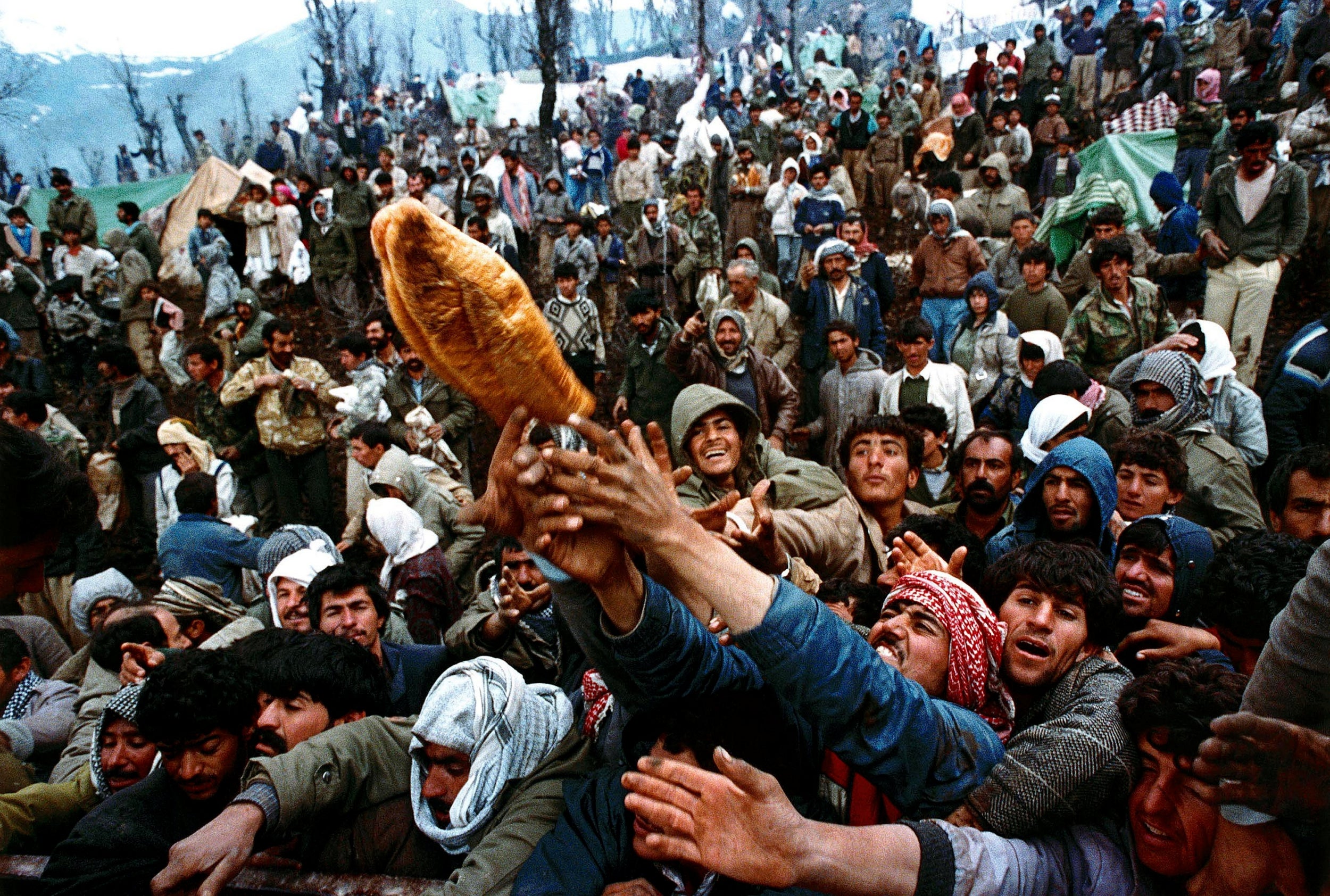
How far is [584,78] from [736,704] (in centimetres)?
3446

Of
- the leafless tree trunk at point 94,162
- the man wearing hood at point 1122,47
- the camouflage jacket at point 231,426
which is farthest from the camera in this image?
the leafless tree trunk at point 94,162

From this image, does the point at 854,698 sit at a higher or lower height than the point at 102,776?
higher

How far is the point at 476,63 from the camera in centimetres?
5888

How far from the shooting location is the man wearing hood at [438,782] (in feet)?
7.60

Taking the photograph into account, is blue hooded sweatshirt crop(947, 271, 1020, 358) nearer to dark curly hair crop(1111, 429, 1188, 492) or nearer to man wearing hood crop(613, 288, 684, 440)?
man wearing hood crop(613, 288, 684, 440)

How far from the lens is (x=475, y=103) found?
29641 mm

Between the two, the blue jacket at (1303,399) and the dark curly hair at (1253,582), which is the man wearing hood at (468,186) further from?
the dark curly hair at (1253,582)

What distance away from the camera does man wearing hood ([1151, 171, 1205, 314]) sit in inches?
287

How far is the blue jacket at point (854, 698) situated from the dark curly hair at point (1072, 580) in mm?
574

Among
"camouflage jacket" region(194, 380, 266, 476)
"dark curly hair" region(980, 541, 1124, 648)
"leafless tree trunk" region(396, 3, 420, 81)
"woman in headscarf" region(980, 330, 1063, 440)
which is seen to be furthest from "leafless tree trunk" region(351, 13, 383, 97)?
"dark curly hair" region(980, 541, 1124, 648)

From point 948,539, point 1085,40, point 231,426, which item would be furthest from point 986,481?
point 1085,40

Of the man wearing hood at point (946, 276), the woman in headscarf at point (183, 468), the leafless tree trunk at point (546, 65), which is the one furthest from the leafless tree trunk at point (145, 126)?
the man wearing hood at point (946, 276)

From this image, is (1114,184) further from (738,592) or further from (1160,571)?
(738,592)

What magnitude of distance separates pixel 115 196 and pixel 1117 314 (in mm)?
17983
